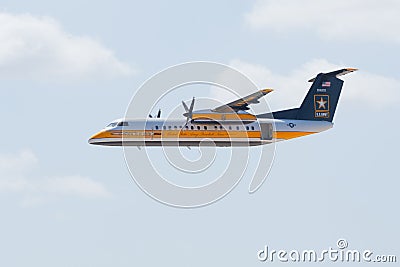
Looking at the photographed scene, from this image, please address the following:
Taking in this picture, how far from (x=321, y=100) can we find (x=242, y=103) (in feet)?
23.8

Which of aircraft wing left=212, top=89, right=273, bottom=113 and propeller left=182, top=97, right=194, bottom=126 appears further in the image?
propeller left=182, top=97, right=194, bottom=126

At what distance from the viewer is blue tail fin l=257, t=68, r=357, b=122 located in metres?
53.7

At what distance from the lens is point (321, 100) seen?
5447 centimetres

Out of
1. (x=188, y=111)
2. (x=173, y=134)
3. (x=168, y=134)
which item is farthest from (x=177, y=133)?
(x=188, y=111)

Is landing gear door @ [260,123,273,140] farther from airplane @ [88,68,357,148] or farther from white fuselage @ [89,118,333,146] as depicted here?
white fuselage @ [89,118,333,146]

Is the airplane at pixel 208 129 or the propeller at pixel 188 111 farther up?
the propeller at pixel 188 111

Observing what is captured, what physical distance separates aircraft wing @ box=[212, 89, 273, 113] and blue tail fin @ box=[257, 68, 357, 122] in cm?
434

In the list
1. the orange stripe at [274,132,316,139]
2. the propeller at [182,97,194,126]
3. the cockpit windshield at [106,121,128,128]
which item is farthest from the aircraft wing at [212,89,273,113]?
the cockpit windshield at [106,121,128,128]

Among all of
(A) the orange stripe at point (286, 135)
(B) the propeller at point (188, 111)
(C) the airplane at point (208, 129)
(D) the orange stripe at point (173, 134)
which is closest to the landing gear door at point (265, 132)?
(C) the airplane at point (208, 129)

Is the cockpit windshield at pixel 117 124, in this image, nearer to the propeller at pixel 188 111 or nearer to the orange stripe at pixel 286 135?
the propeller at pixel 188 111

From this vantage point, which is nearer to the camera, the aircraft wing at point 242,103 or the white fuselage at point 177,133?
the aircraft wing at point 242,103

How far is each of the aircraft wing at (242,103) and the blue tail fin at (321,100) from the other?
4.34 metres

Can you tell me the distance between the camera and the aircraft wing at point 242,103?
48078 millimetres

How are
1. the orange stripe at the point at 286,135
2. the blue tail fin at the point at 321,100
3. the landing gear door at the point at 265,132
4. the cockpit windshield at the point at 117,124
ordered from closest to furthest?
1. the cockpit windshield at the point at 117,124
2. the landing gear door at the point at 265,132
3. the orange stripe at the point at 286,135
4. the blue tail fin at the point at 321,100
